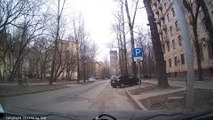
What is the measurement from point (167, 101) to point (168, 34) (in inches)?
1694

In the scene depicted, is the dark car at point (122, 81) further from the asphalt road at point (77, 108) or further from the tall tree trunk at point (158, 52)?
the tall tree trunk at point (158, 52)

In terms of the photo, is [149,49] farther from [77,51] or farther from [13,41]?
[13,41]

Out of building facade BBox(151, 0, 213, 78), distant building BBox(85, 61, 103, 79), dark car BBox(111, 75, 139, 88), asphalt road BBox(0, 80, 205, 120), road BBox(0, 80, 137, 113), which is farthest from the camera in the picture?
distant building BBox(85, 61, 103, 79)

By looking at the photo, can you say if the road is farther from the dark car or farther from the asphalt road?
the dark car

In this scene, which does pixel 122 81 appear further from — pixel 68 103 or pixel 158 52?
pixel 68 103

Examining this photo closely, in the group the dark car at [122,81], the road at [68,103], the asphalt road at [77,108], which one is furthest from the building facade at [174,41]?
the road at [68,103]

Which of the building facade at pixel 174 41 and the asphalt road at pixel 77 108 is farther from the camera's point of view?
the building facade at pixel 174 41

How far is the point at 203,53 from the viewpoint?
3828 centimetres

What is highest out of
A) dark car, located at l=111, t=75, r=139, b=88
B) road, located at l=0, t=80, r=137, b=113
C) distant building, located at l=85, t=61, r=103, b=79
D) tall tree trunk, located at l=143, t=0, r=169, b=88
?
distant building, located at l=85, t=61, r=103, b=79

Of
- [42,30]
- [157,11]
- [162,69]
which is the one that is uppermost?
[157,11]

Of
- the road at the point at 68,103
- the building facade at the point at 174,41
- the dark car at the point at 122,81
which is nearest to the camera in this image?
the road at the point at 68,103

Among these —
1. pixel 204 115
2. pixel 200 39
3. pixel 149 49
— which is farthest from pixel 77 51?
pixel 204 115

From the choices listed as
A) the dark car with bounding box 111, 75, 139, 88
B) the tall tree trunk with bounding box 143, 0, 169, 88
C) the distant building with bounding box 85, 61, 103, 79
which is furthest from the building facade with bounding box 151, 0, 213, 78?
the distant building with bounding box 85, 61, 103, 79

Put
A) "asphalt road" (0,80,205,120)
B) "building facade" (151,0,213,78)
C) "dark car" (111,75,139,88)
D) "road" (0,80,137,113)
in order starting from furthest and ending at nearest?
"building facade" (151,0,213,78) → "dark car" (111,75,139,88) → "road" (0,80,137,113) → "asphalt road" (0,80,205,120)
